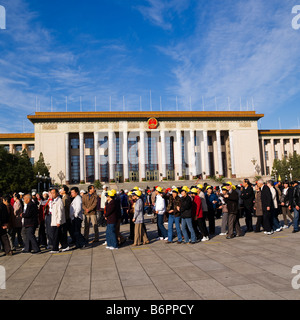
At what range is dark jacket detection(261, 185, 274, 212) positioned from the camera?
10.1 meters

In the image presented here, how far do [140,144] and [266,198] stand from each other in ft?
152

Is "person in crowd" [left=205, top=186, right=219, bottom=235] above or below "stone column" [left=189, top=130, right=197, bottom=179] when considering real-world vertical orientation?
below

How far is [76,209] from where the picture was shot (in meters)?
9.20

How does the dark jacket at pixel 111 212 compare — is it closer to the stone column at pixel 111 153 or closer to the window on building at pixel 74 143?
the stone column at pixel 111 153

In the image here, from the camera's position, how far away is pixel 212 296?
448 cm

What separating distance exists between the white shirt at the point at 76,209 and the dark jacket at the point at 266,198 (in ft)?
22.8

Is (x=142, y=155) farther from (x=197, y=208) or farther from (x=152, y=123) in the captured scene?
(x=197, y=208)

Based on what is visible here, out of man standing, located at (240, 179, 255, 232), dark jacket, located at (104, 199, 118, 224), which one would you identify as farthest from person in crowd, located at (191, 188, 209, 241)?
dark jacket, located at (104, 199, 118, 224)

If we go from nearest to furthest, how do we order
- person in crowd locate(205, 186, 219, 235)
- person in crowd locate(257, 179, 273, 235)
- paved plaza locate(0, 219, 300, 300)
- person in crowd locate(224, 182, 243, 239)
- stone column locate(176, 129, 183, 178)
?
paved plaza locate(0, 219, 300, 300)
person in crowd locate(224, 182, 243, 239)
person in crowd locate(257, 179, 273, 235)
person in crowd locate(205, 186, 219, 235)
stone column locate(176, 129, 183, 178)

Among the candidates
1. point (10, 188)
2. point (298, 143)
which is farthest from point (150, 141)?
point (298, 143)

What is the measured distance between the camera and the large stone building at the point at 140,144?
53625 millimetres

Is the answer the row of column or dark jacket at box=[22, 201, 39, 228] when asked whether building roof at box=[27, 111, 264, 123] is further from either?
dark jacket at box=[22, 201, 39, 228]
